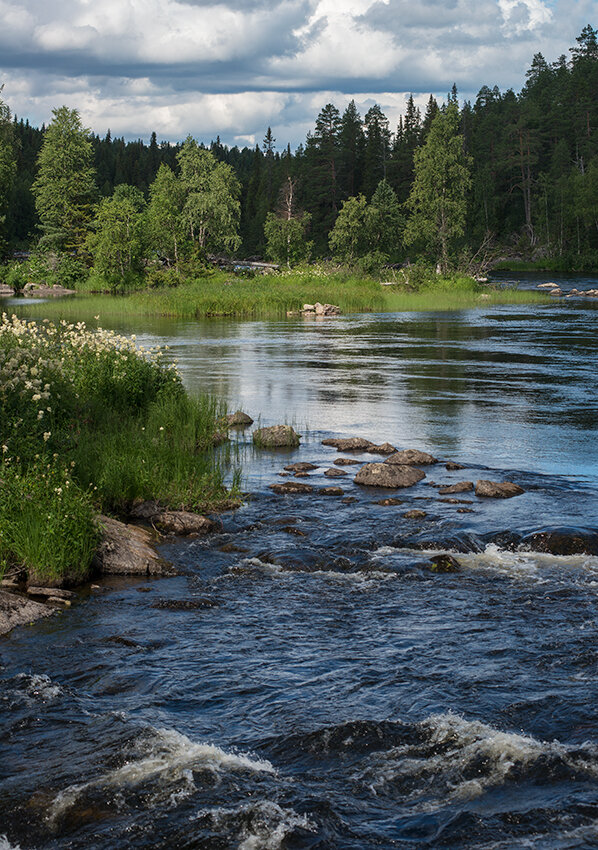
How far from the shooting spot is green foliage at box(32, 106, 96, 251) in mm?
91938

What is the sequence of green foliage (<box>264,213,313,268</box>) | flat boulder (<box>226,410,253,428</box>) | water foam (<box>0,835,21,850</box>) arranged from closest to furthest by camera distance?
1. water foam (<box>0,835,21,850</box>)
2. flat boulder (<box>226,410,253,428</box>)
3. green foliage (<box>264,213,313,268</box>)

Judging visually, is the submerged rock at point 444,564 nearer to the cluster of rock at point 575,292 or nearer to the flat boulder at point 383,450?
the flat boulder at point 383,450

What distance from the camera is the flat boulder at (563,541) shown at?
1102 cm

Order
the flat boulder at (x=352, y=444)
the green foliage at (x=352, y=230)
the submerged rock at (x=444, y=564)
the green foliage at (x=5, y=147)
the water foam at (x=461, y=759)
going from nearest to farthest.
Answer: the water foam at (x=461, y=759), the submerged rock at (x=444, y=564), the flat boulder at (x=352, y=444), the green foliage at (x=352, y=230), the green foliage at (x=5, y=147)

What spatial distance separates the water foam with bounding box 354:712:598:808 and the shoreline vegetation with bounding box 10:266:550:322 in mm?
42860

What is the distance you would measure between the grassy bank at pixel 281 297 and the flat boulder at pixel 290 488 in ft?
118

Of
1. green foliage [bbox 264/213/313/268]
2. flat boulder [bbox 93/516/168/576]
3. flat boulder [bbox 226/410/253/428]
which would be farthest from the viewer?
green foliage [bbox 264/213/313/268]

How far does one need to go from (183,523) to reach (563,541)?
484cm

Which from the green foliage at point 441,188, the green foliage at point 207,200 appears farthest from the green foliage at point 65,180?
the green foliage at point 441,188

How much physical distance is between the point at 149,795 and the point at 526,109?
138 meters

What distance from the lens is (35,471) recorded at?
Answer: 10.7 m

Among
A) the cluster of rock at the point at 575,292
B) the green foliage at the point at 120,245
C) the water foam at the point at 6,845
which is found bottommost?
the water foam at the point at 6,845

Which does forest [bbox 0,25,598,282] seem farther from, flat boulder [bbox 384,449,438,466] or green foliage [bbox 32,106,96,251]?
flat boulder [bbox 384,449,438,466]

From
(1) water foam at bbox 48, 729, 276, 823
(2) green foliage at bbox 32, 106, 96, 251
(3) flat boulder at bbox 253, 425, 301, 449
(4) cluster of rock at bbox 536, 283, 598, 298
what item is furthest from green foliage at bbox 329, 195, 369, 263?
(1) water foam at bbox 48, 729, 276, 823
